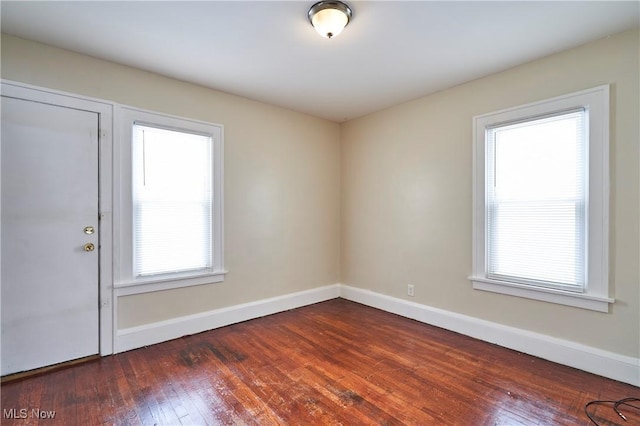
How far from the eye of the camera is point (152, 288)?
2.97 meters

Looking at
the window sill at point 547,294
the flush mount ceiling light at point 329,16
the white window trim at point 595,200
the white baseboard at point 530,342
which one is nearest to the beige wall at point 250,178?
→ the white baseboard at point 530,342

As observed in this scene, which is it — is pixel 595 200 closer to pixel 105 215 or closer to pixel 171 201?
pixel 171 201

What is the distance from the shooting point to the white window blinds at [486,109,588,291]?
2.52m

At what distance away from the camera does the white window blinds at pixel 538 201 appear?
2.52 metres

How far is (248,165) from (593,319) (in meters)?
3.64

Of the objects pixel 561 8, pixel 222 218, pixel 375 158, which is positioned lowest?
pixel 222 218

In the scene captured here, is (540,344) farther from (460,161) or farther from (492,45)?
(492,45)

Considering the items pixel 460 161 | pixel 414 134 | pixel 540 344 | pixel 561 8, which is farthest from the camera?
pixel 414 134

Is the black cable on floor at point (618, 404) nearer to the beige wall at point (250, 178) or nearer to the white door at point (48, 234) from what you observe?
the beige wall at point (250, 178)

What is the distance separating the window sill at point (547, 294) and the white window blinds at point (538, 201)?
60 mm

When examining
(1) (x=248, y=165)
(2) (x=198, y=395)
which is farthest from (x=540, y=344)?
(1) (x=248, y=165)

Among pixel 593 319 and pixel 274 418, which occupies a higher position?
pixel 593 319

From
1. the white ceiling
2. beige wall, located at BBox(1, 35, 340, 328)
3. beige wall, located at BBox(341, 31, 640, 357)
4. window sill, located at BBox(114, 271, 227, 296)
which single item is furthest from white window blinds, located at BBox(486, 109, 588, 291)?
window sill, located at BBox(114, 271, 227, 296)

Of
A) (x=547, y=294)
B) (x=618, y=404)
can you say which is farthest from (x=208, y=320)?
(x=618, y=404)
